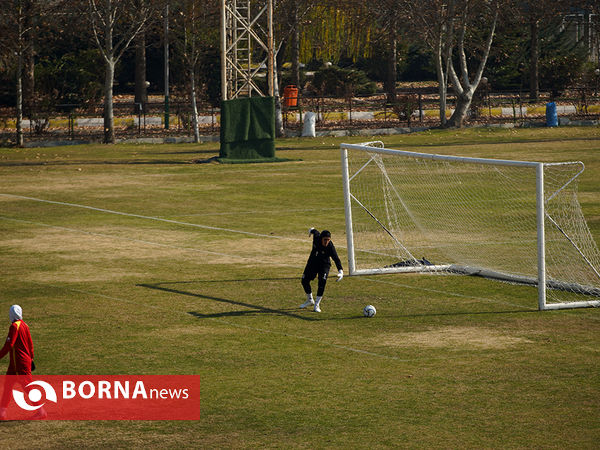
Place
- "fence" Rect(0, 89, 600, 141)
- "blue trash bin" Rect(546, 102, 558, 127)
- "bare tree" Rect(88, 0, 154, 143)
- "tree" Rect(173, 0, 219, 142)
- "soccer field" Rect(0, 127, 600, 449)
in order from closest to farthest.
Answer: "soccer field" Rect(0, 127, 600, 449)
"bare tree" Rect(88, 0, 154, 143)
"tree" Rect(173, 0, 219, 142)
"fence" Rect(0, 89, 600, 141)
"blue trash bin" Rect(546, 102, 558, 127)

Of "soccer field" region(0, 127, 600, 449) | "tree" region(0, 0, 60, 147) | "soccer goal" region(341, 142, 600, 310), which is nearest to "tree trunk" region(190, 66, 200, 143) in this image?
"tree" region(0, 0, 60, 147)

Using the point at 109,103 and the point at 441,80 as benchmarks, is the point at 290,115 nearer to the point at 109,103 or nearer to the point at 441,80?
the point at 441,80

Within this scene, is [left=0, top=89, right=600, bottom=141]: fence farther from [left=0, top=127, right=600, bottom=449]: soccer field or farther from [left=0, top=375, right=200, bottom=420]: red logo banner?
[left=0, top=375, right=200, bottom=420]: red logo banner

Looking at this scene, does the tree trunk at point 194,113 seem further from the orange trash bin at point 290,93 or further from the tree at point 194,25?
the orange trash bin at point 290,93

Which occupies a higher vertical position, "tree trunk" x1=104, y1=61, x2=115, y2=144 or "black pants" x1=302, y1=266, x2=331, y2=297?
"tree trunk" x1=104, y1=61, x2=115, y2=144

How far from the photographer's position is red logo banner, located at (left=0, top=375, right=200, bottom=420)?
10.5 metres

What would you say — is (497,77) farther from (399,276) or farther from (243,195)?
(399,276)

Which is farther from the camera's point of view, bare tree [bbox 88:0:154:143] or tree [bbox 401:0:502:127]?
tree [bbox 401:0:502:127]

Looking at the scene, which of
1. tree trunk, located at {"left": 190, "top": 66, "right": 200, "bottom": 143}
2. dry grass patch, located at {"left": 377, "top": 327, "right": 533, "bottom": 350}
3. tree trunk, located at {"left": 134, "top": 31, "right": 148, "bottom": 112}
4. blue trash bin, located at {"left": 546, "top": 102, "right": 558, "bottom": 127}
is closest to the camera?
dry grass patch, located at {"left": 377, "top": 327, "right": 533, "bottom": 350}

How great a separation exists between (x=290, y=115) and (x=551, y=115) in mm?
16254

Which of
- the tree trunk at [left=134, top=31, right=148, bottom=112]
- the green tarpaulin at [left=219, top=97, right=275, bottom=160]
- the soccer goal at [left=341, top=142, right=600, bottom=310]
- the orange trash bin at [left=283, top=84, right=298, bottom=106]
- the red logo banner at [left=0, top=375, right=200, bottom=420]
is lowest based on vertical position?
the red logo banner at [left=0, top=375, right=200, bottom=420]

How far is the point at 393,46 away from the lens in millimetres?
67000

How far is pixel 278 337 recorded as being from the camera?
13.8m

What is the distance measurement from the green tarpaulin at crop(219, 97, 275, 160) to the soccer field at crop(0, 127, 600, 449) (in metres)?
12.7
